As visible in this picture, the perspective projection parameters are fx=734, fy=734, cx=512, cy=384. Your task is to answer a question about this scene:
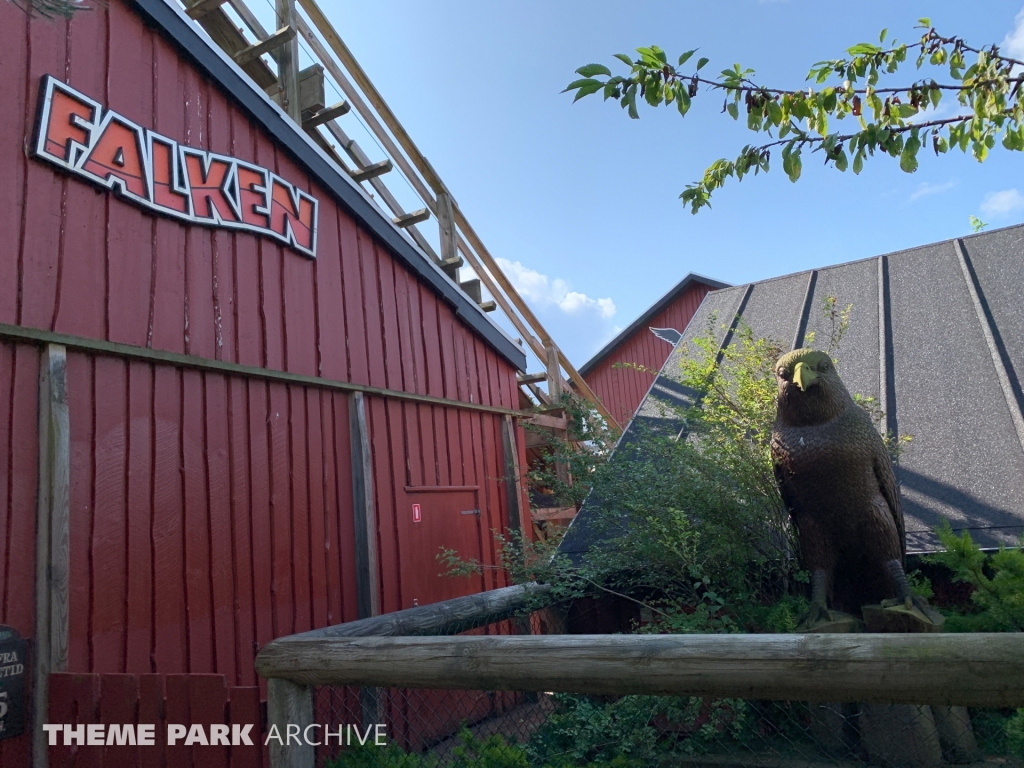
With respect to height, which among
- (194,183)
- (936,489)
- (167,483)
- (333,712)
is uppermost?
(194,183)

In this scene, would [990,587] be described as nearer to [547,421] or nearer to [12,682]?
[12,682]

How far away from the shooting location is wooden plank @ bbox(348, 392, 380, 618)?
5.08m

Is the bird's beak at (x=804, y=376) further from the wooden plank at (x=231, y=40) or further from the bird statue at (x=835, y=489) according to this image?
the wooden plank at (x=231, y=40)

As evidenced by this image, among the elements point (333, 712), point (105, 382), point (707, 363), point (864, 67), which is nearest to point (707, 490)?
point (707, 363)

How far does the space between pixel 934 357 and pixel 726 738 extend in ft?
11.4

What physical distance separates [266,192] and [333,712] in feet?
10.9

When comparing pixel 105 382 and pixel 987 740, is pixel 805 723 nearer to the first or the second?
pixel 987 740

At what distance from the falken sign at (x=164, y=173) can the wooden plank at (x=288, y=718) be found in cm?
297

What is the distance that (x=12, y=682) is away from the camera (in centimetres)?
310

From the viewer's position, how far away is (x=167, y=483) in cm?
395

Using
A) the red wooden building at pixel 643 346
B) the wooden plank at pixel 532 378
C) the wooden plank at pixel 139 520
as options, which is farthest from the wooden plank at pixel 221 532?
the red wooden building at pixel 643 346

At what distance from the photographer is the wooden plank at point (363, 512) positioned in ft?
16.7

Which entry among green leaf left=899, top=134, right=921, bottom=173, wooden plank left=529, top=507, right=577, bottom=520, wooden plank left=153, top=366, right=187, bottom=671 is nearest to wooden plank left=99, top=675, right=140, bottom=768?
wooden plank left=153, top=366, right=187, bottom=671

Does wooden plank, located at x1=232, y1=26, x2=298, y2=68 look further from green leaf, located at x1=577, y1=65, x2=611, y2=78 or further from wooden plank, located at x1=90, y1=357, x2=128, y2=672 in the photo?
green leaf, located at x1=577, y1=65, x2=611, y2=78
